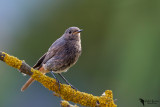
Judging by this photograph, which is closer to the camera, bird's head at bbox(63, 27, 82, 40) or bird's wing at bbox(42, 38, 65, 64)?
bird's wing at bbox(42, 38, 65, 64)

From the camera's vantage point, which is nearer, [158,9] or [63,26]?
[158,9]

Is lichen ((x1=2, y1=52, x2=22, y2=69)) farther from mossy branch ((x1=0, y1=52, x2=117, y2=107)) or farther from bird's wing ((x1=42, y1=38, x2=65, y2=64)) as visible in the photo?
bird's wing ((x1=42, y1=38, x2=65, y2=64))

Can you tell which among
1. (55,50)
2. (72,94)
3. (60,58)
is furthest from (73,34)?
(72,94)

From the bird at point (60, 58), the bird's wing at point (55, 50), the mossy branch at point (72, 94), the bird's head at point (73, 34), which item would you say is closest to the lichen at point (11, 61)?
the mossy branch at point (72, 94)

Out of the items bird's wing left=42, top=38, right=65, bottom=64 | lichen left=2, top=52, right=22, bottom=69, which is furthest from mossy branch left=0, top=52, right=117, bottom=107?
bird's wing left=42, top=38, right=65, bottom=64

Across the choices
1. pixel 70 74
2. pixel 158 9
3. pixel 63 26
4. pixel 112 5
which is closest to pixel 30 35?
pixel 63 26

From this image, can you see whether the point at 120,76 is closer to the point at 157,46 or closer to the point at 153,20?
the point at 157,46

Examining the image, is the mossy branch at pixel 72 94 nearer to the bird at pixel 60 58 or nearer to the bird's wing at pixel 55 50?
the bird at pixel 60 58

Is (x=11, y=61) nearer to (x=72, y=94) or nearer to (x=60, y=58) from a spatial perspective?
(x=72, y=94)
